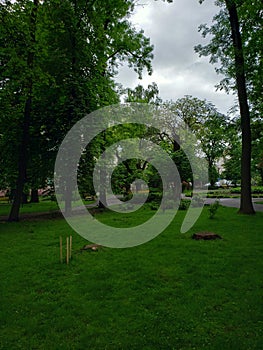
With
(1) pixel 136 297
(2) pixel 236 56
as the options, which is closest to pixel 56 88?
(2) pixel 236 56

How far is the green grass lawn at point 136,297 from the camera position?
11.5 feet

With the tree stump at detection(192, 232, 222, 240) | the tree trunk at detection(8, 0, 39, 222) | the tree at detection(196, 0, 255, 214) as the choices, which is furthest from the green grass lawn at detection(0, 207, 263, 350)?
the tree at detection(196, 0, 255, 214)

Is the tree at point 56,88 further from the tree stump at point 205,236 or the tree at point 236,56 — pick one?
the tree stump at point 205,236

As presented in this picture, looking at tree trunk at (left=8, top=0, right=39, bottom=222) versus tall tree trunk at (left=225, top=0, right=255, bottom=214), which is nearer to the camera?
tree trunk at (left=8, top=0, right=39, bottom=222)

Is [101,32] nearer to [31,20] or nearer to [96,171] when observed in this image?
[31,20]

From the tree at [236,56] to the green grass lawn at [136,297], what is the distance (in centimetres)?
676

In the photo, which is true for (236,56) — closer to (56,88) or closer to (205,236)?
(56,88)

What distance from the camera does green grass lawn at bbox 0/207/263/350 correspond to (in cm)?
351

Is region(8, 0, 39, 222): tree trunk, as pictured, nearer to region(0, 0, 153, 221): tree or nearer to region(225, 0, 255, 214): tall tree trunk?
region(0, 0, 153, 221): tree

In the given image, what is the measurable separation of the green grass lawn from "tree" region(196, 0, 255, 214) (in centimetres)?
676

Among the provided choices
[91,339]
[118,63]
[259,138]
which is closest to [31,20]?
[118,63]

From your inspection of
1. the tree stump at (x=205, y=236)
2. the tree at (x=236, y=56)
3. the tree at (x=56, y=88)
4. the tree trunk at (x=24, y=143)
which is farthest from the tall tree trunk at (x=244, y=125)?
the tree trunk at (x=24, y=143)

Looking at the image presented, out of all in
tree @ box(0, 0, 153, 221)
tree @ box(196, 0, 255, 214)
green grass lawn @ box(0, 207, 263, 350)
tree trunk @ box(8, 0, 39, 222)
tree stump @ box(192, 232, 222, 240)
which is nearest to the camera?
green grass lawn @ box(0, 207, 263, 350)

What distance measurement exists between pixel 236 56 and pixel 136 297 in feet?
45.9
